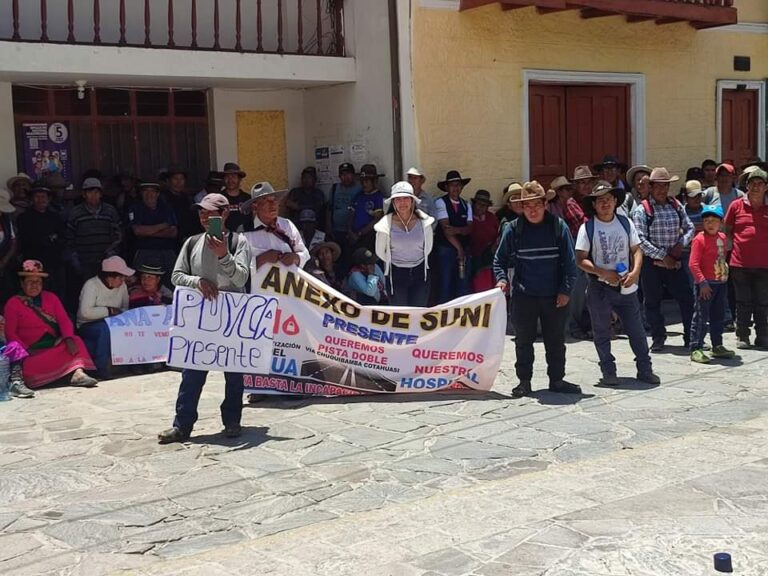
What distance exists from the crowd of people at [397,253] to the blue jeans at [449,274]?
0.05 ft

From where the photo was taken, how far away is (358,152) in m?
12.8

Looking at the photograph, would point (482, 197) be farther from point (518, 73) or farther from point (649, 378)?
point (649, 378)

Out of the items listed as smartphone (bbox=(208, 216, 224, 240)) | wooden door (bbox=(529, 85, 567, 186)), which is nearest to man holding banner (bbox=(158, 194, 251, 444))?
smartphone (bbox=(208, 216, 224, 240))

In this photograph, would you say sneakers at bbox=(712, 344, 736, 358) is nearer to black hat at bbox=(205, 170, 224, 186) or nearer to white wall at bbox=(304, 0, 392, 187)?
white wall at bbox=(304, 0, 392, 187)

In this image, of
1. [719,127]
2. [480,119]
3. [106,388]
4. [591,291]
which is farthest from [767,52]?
[106,388]

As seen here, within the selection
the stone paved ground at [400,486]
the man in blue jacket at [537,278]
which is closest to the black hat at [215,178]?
the stone paved ground at [400,486]

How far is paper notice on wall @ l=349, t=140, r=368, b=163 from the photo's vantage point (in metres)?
12.8

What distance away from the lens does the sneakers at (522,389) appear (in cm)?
852

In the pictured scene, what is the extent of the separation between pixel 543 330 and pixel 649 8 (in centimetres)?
687

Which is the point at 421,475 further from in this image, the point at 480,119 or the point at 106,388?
the point at 480,119

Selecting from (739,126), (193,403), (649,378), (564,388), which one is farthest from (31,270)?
(739,126)

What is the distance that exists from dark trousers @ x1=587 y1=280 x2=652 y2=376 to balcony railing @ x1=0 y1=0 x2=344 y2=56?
17.4 ft

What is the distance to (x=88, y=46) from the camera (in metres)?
10.6

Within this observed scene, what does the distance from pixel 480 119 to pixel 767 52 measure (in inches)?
241
